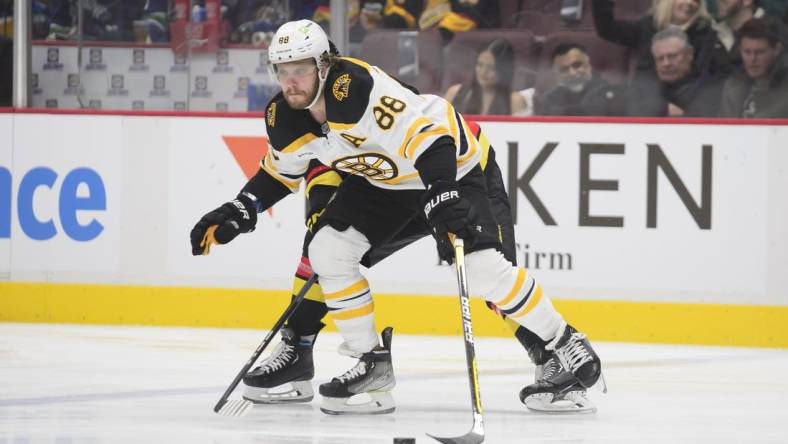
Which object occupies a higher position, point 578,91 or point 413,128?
point 578,91

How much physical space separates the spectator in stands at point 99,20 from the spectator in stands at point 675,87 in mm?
2245

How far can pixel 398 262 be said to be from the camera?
564 centimetres

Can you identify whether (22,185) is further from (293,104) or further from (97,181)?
(293,104)

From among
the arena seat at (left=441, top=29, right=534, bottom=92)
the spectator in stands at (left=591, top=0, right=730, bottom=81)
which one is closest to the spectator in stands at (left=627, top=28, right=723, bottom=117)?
the spectator in stands at (left=591, top=0, right=730, bottom=81)

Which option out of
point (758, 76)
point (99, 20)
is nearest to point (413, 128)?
point (758, 76)

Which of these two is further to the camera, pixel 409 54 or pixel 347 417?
pixel 409 54

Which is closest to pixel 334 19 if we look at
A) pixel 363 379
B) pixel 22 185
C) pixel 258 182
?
pixel 22 185

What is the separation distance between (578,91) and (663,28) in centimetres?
45

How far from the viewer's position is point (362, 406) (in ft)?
12.4

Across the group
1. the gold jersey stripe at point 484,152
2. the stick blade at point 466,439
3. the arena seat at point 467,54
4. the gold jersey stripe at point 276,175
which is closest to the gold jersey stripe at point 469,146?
the gold jersey stripe at point 484,152

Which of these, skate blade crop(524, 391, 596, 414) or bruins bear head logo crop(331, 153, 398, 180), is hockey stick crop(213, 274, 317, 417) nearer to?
bruins bear head logo crop(331, 153, 398, 180)

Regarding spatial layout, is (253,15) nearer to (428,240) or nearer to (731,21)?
(428,240)

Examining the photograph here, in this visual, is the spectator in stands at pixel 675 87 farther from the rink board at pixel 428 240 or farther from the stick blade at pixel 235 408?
the stick blade at pixel 235 408

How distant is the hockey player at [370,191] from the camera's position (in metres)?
3.54
